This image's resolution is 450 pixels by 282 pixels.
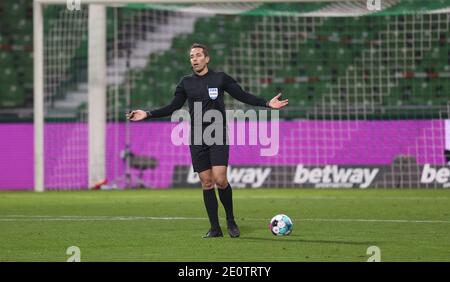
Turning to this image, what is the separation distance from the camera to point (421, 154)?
22.3 metres

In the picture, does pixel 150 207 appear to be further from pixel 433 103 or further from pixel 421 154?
pixel 433 103

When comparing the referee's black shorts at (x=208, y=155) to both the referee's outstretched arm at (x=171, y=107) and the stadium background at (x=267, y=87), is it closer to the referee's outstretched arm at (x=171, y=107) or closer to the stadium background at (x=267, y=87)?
the referee's outstretched arm at (x=171, y=107)

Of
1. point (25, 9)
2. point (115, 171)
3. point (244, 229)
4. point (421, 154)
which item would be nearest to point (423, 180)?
point (421, 154)

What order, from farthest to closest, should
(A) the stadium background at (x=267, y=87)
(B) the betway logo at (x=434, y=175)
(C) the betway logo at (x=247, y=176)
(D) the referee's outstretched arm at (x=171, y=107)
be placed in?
(C) the betway logo at (x=247, y=176)
(A) the stadium background at (x=267, y=87)
(B) the betway logo at (x=434, y=175)
(D) the referee's outstretched arm at (x=171, y=107)

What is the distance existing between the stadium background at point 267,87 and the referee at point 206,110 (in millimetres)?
8851

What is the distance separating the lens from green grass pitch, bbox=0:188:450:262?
9.99 metres

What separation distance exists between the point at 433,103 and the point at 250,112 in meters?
4.41

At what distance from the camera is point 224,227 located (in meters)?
13.1

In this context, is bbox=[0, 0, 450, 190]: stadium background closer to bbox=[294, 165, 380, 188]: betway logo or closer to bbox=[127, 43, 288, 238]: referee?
bbox=[294, 165, 380, 188]: betway logo

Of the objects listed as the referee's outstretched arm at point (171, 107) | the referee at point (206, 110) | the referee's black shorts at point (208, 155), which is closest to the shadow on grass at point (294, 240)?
the referee at point (206, 110)

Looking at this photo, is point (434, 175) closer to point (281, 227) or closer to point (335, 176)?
point (335, 176)

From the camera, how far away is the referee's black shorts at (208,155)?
11.9 meters

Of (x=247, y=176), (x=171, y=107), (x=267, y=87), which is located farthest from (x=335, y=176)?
(x=171, y=107)

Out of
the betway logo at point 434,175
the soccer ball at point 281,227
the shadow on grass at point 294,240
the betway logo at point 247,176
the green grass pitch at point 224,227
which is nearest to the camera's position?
the green grass pitch at point 224,227
